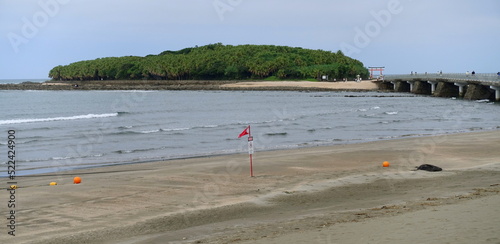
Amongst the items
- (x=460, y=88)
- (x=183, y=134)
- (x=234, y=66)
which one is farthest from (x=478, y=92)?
(x=234, y=66)

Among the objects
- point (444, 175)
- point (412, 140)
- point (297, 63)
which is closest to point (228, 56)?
point (297, 63)

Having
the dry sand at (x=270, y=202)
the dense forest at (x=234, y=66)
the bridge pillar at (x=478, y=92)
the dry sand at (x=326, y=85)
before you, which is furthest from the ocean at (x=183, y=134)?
the dense forest at (x=234, y=66)

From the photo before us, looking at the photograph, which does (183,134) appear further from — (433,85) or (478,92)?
(433,85)

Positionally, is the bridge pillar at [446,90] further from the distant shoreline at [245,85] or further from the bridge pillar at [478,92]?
the distant shoreline at [245,85]

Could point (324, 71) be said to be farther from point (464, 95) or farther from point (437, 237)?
point (437, 237)

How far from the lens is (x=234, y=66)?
160 meters

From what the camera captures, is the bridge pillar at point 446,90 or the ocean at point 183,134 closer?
the ocean at point 183,134

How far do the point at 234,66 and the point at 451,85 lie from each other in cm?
8253

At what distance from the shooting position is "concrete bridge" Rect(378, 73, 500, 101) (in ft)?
223

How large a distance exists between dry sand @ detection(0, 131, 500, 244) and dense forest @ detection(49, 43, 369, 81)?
12636 centimetres

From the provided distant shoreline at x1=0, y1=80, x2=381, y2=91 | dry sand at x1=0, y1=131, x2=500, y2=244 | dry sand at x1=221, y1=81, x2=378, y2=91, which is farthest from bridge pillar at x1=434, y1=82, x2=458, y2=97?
dry sand at x1=0, y1=131, x2=500, y2=244

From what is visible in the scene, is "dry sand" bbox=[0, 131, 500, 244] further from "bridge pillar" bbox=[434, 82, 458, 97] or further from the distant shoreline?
the distant shoreline

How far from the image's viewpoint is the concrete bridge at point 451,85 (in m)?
67.9

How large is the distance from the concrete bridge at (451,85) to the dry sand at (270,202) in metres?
49.0
